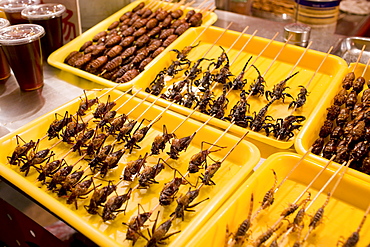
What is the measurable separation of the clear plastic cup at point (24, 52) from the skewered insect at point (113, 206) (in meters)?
1.53

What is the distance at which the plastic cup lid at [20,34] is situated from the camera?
2.85 meters

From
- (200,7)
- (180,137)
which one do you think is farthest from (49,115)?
(200,7)

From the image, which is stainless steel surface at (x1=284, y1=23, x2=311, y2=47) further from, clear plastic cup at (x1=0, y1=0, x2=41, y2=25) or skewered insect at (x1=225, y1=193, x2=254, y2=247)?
clear plastic cup at (x1=0, y1=0, x2=41, y2=25)

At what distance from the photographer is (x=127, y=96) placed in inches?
118

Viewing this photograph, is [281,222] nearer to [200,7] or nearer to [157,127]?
[157,127]

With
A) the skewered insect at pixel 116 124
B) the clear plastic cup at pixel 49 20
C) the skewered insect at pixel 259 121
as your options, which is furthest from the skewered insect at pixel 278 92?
the clear plastic cup at pixel 49 20

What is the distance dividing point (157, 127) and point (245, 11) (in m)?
2.85

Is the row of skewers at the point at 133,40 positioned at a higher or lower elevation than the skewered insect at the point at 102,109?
higher

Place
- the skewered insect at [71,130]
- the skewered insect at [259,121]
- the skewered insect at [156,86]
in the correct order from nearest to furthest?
the skewered insect at [71,130] < the skewered insect at [259,121] < the skewered insect at [156,86]

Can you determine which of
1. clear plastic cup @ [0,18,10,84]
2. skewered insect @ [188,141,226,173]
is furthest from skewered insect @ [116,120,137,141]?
clear plastic cup @ [0,18,10,84]

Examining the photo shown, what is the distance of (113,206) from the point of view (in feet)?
6.75

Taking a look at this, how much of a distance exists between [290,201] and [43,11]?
2669 millimetres

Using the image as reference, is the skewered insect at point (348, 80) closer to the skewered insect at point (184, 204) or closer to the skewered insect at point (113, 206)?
the skewered insect at point (184, 204)

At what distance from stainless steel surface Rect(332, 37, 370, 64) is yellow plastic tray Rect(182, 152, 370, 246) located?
1.79 m
